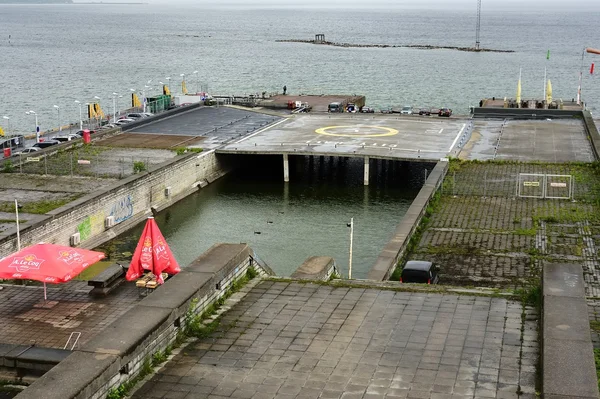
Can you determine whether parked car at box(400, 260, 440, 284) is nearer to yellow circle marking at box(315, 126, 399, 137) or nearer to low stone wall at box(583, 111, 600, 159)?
low stone wall at box(583, 111, 600, 159)

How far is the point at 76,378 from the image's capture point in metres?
12.2

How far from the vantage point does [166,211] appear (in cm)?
4803

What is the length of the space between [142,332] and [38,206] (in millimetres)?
27723

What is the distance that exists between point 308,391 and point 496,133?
52068mm

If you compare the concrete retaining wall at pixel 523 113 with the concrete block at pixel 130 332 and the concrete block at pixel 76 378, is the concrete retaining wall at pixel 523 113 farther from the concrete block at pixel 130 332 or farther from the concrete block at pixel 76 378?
the concrete block at pixel 76 378

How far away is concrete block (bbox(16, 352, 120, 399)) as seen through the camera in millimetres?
11773

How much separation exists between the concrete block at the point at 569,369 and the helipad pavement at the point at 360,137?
127 feet

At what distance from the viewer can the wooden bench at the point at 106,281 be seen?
2364cm

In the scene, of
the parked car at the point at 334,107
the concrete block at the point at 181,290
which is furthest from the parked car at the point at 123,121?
the concrete block at the point at 181,290

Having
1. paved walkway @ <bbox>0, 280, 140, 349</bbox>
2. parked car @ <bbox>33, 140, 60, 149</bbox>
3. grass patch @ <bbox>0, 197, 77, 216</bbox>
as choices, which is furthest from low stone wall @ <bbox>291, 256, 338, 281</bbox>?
parked car @ <bbox>33, 140, 60, 149</bbox>

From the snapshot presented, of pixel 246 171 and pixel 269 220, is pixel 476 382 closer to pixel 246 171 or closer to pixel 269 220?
pixel 269 220

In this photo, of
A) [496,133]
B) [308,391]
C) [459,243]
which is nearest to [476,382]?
[308,391]

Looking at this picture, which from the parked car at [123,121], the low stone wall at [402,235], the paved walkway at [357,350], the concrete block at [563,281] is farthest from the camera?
the parked car at [123,121]

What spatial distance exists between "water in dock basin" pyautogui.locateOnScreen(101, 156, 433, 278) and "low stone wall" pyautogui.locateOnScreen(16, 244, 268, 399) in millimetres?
18820
